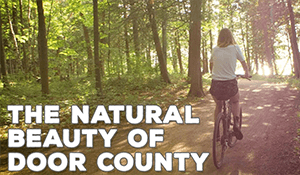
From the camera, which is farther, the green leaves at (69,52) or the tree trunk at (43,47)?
the green leaves at (69,52)

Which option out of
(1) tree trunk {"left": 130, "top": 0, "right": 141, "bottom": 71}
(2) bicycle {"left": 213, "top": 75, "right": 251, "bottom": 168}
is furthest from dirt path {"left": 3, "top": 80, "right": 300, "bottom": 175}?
(1) tree trunk {"left": 130, "top": 0, "right": 141, "bottom": 71}

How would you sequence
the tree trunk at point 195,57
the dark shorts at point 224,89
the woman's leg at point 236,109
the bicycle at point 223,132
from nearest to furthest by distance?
the bicycle at point 223,132
the dark shorts at point 224,89
the woman's leg at point 236,109
the tree trunk at point 195,57

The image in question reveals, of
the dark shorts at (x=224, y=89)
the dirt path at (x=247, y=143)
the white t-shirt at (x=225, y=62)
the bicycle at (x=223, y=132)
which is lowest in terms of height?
the dirt path at (x=247, y=143)

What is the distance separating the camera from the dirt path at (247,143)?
4551 mm

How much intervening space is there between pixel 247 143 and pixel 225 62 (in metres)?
2.31

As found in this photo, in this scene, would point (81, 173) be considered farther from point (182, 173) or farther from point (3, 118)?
point (3, 118)

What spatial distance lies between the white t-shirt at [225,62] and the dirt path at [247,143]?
1.80 metres

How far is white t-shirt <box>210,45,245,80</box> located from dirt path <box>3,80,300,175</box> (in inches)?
70.7

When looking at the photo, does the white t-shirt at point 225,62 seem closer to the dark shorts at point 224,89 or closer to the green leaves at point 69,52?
the dark shorts at point 224,89

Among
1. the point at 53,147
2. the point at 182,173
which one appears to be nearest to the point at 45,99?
the point at 53,147

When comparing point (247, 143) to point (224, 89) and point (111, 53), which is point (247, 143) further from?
point (111, 53)

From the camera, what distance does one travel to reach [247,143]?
5723 mm

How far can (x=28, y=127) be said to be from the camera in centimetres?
828

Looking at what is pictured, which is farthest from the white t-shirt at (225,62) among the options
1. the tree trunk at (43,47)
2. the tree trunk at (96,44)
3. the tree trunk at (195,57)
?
the tree trunk at (43,47)
